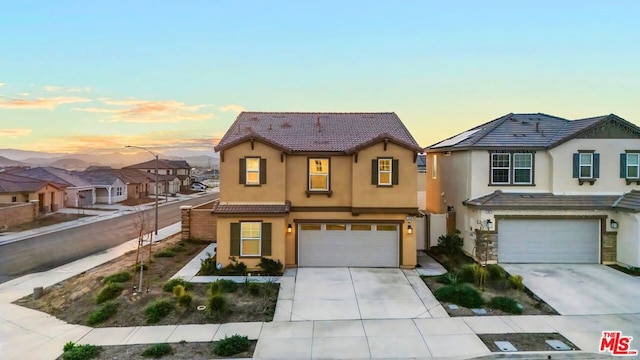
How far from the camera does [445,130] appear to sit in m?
33.7

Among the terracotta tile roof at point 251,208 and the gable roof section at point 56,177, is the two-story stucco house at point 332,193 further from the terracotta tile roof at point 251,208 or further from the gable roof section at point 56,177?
the gable roof section at point 56,177

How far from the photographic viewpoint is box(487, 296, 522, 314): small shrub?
435 inches

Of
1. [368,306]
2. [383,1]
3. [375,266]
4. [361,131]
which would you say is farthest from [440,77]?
[368,306]

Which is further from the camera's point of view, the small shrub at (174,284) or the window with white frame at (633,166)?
the window with white frame at (633,166)

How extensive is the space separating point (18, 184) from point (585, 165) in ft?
141

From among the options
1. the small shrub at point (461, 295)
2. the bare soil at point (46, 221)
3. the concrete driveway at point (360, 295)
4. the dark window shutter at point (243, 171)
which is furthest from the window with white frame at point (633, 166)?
the bare soil at point (46, 221)

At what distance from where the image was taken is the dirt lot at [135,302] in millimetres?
10570

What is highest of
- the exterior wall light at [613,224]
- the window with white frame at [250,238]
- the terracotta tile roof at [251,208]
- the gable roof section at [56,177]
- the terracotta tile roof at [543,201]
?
the gable roof section at [56,177]

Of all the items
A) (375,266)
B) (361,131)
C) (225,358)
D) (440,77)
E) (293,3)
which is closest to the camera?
(225,358)

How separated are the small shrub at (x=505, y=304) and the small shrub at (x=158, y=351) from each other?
9475 millimetres

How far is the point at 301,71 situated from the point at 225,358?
64.1 feet

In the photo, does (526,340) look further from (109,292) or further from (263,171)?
(109,292)

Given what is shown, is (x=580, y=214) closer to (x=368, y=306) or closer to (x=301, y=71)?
(x=368, y=306)

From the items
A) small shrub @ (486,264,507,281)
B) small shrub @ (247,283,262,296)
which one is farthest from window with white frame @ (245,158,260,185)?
small shrub @ (486,264,507,281)
